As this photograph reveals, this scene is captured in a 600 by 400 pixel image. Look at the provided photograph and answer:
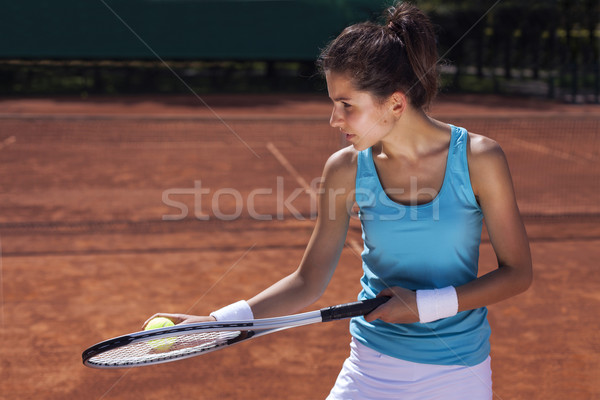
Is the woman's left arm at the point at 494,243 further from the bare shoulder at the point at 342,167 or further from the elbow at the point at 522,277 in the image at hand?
the bare shoulder at the point at 342,167

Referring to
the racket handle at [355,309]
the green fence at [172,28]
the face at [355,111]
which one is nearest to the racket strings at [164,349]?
the racket handle at [355,309]

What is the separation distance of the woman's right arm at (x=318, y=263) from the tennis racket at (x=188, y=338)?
60mm

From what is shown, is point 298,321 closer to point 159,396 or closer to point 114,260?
point 159,396

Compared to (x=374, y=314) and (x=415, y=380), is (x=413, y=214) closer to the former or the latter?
(x=374, y=314)

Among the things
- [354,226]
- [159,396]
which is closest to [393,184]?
[159,396]

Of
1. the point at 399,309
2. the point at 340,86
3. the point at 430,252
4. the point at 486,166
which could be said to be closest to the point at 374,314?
the point at 399,309

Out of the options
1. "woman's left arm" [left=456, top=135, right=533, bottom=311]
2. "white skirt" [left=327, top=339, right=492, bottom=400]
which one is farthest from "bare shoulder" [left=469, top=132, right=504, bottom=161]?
"white skirt" [left=327, top=339, right=492, bottom=400]

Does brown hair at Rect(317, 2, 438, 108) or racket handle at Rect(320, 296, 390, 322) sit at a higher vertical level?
brown hair at Rect(317, 2, 438, 108)

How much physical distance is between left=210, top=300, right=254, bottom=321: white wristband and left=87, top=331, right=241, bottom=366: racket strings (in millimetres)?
93

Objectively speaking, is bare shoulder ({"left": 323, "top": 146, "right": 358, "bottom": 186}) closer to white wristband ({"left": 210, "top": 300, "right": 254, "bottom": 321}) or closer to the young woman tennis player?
the young woman tennis player

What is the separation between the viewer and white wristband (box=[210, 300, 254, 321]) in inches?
79.0

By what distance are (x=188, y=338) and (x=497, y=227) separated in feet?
3.32

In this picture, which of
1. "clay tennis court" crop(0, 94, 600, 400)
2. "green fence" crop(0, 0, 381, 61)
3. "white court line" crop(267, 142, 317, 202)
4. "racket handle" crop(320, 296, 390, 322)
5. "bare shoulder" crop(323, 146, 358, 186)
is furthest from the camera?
"green fence" crop(0, 0, 381, 61)

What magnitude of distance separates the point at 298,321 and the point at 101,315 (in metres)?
3.37
